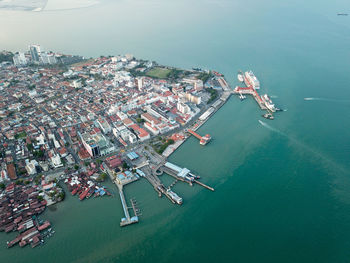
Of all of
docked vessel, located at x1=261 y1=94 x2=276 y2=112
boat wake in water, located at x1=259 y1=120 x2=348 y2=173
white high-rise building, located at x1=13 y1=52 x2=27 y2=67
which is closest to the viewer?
boat wake in water, located at x1=259 y1=120 x2=348 y2=173

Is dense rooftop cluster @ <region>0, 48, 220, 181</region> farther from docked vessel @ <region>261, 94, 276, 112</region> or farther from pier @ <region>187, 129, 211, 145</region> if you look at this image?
docked vessel @ <region>261, 94, 276, 112</region>

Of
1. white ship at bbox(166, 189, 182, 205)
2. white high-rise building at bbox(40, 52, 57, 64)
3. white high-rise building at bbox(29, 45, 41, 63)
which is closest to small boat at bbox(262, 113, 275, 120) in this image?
white ship at bbox(166, 189, 182, 205)

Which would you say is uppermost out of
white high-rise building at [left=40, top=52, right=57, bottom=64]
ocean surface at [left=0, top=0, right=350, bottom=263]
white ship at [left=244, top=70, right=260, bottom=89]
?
white high-rise building at [left=40, top=52, right=57, bottom=64]

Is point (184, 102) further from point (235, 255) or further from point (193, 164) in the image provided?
point (235, 255)

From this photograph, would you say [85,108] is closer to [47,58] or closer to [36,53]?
[47,58]

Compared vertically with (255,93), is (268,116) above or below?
below

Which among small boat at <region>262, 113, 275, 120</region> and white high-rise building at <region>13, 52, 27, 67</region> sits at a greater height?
white high-rise building at <region>13, 52, 27, 67</region>

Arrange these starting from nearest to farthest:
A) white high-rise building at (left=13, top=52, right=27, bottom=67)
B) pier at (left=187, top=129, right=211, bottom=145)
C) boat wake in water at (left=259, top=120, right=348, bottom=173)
A: 1. boat wake in water at (left=259, top=120, right=348, bottom=173)
2. pier at (left=187, top=129, right=211, bottom=145)
3. white high-rise building at (left=13, top=52, right=27, bottom=67)

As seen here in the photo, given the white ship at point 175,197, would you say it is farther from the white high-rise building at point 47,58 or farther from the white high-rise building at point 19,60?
the white high-rise building at point 19,60

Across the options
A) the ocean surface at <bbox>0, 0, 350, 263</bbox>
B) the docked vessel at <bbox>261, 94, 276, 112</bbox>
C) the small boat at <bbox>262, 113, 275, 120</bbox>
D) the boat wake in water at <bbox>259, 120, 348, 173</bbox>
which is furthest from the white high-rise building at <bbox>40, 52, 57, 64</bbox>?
the boat wake in water at <bbox>259, 120, 348, 173</bbox>

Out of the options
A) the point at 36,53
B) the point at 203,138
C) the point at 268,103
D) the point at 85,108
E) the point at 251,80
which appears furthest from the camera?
the point at 36,53

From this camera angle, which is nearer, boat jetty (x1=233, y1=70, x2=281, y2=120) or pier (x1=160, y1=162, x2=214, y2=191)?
pier (x1=160, y1=162, x2=214, y2=191)

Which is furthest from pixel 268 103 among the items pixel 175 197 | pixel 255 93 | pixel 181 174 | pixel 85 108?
pixel 85 108
